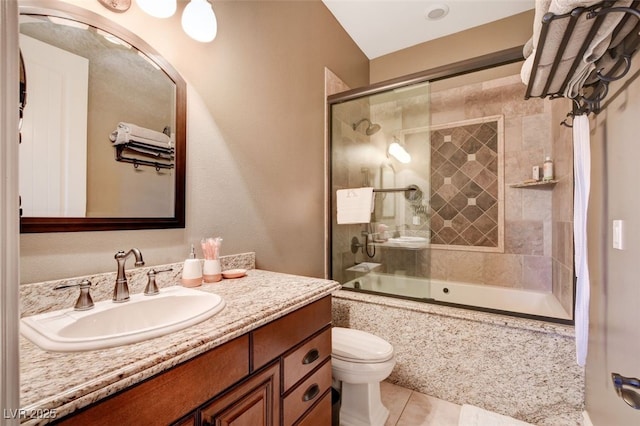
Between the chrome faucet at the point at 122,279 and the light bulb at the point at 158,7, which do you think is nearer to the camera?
the chrome faucet at the point at 122,279

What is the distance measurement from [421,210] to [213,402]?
2026 mm

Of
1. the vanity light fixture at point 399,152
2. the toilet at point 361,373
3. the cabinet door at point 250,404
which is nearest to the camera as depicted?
the cabinet door at point 250,404

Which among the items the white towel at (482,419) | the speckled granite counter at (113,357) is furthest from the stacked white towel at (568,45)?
the white towel at (482,419)

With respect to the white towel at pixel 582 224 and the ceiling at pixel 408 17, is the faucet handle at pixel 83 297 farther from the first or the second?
the ceiling at pixel 408 17

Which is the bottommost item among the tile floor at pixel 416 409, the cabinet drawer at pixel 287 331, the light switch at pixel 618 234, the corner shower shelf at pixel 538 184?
the tile floor at pixel 416 409

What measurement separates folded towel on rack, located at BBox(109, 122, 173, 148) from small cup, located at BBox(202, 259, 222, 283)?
21.6 inches

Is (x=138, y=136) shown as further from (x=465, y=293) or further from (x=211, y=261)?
(x=465, y=293)

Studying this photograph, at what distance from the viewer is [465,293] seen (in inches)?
108

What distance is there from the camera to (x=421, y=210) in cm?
232

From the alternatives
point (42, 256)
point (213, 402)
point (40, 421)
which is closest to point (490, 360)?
point (213, 402)

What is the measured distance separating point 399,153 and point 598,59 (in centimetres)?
166

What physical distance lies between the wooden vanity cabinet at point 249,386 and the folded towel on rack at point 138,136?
2.91 feet

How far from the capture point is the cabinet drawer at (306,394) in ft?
3.17

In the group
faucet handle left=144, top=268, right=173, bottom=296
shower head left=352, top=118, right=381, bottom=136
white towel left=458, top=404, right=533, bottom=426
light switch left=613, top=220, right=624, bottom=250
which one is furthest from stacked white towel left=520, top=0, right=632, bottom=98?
white towel left=458, top=404, right=533, bottom=426
